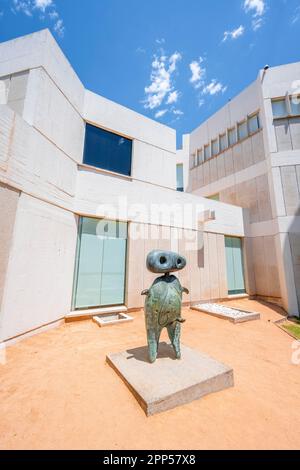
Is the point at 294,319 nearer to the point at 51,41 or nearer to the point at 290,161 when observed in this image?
the point at 290,161

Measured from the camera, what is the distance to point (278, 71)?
10.2 metres

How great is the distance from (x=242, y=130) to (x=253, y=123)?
75 cm

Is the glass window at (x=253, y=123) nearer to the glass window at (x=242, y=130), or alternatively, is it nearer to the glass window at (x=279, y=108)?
the glass window at (x=242, y=130)

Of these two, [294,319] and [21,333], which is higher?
[21,333]

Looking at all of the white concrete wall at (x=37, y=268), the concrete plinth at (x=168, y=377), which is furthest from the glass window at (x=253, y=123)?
the concrete plinth at (x=168, y=377)

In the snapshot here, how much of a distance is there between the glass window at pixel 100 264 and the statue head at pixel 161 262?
401 cm

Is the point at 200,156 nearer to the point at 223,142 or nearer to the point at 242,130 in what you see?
the point at 223,142

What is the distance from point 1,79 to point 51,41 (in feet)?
6.46

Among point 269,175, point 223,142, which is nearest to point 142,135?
point 269,175

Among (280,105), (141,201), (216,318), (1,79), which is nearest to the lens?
(1,79)

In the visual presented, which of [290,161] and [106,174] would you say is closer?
[106,174]

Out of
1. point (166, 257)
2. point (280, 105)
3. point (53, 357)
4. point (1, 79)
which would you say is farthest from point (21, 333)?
point (280, 105)

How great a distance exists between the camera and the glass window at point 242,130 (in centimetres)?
1182

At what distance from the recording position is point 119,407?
2.42 metres
